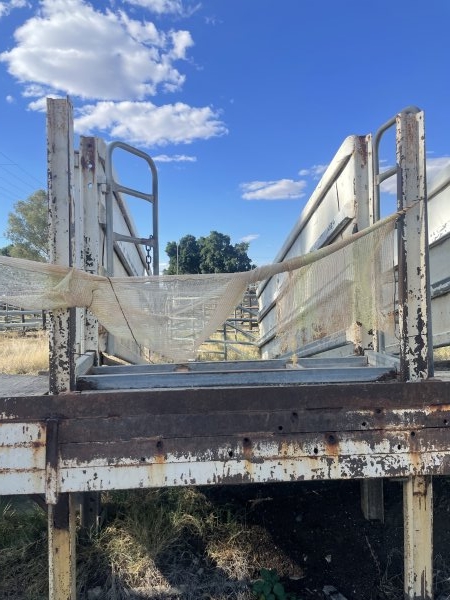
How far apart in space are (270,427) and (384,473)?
0.54 m

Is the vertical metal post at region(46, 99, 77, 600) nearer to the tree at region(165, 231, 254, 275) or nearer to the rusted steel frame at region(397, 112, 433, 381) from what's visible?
the rusted steel frame at region(397, 112, 433, 381)

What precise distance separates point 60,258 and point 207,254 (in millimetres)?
27258

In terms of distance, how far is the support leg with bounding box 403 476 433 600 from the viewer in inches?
84.5

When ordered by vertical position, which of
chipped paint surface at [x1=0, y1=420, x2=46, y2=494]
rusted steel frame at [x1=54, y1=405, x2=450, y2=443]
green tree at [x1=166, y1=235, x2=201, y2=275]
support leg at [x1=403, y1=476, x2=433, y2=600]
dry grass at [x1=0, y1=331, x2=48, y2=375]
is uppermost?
green tree at [x1=166, y1=235, x2=201, y2=275]

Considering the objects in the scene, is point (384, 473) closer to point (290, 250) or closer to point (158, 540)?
point (158, 540)

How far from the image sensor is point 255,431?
2.05 meters

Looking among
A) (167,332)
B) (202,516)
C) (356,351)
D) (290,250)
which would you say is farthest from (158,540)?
(290,250)

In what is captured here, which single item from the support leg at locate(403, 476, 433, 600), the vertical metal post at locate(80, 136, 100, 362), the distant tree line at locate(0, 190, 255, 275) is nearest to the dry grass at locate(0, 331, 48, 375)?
the vertical metal post at locate(80, 136, 100, 362)

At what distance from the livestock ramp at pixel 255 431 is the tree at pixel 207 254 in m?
24.6

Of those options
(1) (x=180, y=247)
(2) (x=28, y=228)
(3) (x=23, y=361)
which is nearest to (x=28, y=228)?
(2) (x=28, y=228)

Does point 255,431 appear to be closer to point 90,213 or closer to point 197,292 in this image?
point 197,292

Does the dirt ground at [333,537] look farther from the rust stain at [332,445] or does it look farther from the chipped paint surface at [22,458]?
the chipped paint surface at [22,458]

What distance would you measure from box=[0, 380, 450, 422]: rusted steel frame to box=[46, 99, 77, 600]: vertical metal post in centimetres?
11

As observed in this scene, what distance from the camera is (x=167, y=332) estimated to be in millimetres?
2271
